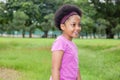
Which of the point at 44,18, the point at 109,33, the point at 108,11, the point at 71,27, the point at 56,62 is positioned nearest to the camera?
the point at 56,62

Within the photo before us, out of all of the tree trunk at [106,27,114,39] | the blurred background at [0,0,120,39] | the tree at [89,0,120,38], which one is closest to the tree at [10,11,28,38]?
the blurred background at [0,0,120,39]

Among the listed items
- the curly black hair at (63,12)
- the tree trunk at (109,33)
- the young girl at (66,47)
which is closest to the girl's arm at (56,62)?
the young girl at (66,47)

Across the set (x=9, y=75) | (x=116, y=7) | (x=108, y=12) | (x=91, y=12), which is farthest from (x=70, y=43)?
(x=108, y=12)

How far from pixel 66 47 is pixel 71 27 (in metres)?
0.20

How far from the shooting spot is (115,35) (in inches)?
2327

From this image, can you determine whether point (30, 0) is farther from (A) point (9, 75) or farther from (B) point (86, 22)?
(A) point (9, 75)

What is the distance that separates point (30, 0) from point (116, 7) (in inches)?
561

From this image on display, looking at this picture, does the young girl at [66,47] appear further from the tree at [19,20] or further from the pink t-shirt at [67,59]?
the tree at [19,20]

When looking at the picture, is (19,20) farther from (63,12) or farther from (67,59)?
(67,59)

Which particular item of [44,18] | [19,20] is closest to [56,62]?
[19,20]

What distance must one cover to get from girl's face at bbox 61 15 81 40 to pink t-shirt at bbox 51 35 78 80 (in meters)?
0.06

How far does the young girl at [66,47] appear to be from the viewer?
2.98 meters

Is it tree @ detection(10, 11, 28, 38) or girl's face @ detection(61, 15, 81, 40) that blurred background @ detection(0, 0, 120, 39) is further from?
girl's face @ detection(61, 15, 81, 40)

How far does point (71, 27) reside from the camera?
3105 millimetres
